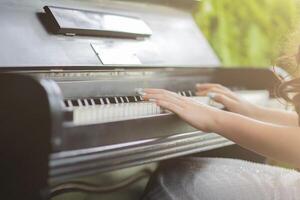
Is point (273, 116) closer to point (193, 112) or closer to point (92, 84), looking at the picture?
point (193, 112)

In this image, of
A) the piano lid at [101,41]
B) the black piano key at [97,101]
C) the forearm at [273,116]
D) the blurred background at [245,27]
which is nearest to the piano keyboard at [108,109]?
the black piano key at [97,101]

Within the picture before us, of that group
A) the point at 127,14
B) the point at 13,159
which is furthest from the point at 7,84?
the point at 127,14

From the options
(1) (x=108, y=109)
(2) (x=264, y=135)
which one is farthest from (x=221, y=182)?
(1) (x=108, y=109)

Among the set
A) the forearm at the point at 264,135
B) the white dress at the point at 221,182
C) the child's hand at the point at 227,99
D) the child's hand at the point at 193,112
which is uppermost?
the child's hand at the point at 193,112

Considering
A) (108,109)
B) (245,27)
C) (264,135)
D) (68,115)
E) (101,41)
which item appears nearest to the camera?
(68,115)

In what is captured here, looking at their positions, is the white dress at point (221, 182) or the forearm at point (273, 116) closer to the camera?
the white dress at point (221, 182)

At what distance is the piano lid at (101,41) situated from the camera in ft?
4.63

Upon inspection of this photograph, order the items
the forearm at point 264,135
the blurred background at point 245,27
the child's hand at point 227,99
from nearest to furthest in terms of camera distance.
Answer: the forearm at point 264,135
the child's hand at point 227,99
the blurred background at point 245,27

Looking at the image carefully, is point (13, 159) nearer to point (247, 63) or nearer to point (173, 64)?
point (173, 64)

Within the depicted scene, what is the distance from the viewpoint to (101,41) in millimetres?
1647

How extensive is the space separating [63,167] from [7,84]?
23 centimetres

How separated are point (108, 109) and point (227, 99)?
62cm

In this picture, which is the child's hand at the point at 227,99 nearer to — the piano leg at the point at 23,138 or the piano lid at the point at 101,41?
the piano lid at the point at 101,41

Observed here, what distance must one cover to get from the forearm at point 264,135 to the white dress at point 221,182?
7 centimetres
